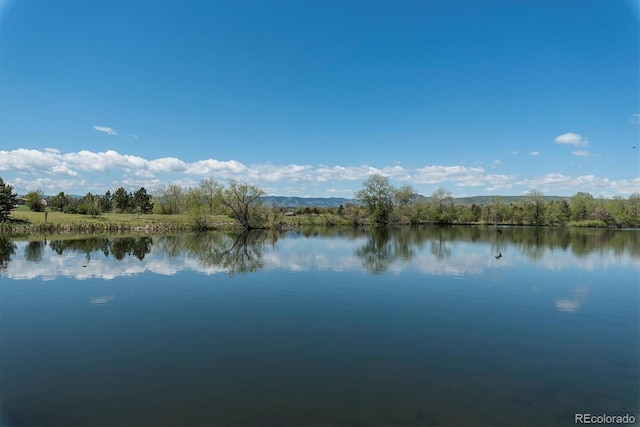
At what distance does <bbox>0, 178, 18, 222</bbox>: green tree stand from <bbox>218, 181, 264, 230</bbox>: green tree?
3389 centimetres

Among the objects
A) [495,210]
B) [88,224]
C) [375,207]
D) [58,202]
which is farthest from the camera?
[495,210]

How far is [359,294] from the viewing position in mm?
17297

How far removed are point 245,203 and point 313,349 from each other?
216ft

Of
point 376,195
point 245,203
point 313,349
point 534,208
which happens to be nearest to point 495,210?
point 534,208

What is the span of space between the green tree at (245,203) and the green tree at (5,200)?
33886mm

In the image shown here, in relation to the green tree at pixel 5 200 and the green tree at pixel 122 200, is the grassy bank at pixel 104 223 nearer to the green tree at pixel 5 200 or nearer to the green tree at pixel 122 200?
the green tree at pixel 5 200

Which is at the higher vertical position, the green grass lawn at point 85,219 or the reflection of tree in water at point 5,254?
the green grass lawn at point 85,219

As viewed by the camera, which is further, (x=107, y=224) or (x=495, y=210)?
(x=495, y=210)

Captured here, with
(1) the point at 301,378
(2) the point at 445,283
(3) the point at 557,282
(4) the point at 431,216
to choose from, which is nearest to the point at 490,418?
(1) the point at 301,378

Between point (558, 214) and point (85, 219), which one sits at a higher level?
point (558, 214)

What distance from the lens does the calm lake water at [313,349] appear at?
714 cm

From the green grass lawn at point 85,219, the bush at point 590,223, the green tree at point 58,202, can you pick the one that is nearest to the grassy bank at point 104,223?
the green grass lawn at point 85,219

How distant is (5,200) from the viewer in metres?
54.4

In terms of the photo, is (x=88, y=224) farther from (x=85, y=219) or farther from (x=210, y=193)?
(x=210, y=193)
